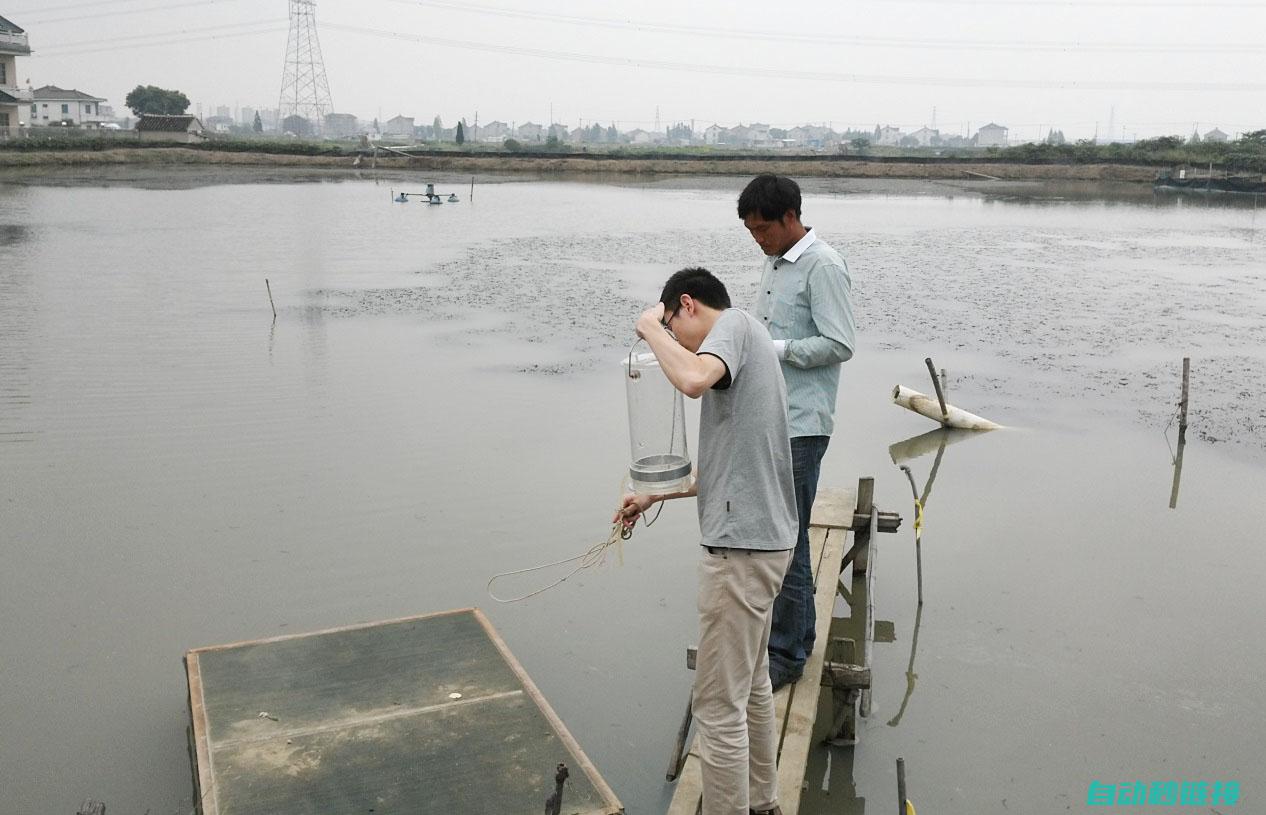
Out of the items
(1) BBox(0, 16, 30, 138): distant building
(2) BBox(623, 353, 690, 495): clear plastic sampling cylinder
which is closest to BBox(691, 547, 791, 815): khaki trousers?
(2) BBox(623, 353, 690, 495): clear plastic sampling cylinder

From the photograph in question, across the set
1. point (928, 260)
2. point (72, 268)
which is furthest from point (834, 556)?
point (928, 260)

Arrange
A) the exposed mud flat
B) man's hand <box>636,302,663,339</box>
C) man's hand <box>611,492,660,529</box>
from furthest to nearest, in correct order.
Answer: the exposed mud flat < man's hand <box>611,492,660,529</box> < man's hand <box>636,302,663,339</box>

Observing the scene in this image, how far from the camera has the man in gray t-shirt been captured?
3732 mm

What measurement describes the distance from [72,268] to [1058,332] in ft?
58.6

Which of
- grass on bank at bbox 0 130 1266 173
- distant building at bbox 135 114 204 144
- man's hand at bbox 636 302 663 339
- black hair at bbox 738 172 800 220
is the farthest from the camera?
distant building at bbox 135 114 204 144

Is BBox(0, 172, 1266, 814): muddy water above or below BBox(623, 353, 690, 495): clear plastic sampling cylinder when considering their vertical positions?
below

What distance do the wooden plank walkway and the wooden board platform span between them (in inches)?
12.4

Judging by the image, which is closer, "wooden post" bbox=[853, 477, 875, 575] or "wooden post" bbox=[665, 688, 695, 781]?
"wooden post" bbox=[665, 688, 695, 781]

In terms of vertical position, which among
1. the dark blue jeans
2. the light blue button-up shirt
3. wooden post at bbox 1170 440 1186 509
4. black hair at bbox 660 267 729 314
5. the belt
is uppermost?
black hair at bbox 660 267 729 314

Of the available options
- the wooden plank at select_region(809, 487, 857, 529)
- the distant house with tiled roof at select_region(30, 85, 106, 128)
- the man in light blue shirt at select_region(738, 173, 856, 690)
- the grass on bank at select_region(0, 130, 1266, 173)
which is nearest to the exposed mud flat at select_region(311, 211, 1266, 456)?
the wooden plank at select_region(809, 487, 857, 529)

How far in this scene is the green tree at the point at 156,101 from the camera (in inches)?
4643

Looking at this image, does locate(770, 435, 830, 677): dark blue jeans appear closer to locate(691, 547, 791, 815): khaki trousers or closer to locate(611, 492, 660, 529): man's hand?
locate(611, 492, 660, 529): man's hand

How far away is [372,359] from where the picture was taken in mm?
14344

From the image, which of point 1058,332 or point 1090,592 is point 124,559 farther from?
point 1058,332
